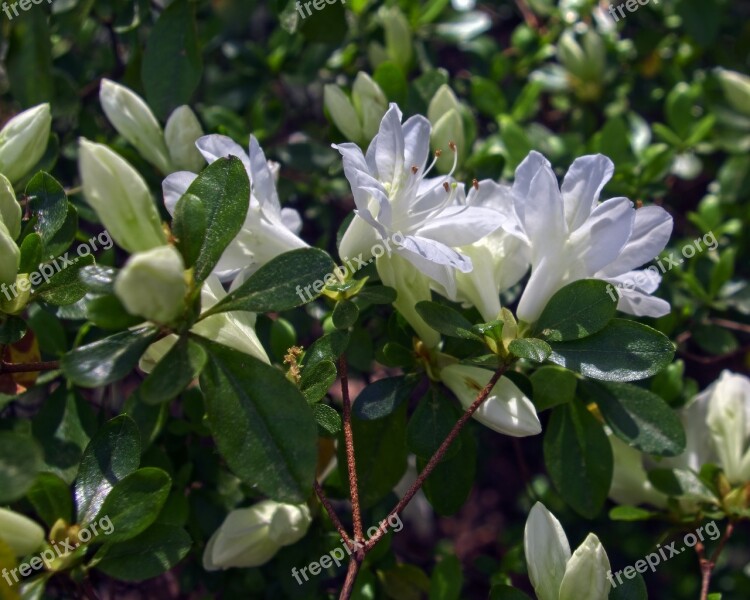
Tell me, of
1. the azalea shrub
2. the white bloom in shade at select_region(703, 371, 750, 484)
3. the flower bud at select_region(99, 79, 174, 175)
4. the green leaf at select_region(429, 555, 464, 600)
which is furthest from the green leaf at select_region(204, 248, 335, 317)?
the white bloom in shade at select_region(703, 371, 750, 484)

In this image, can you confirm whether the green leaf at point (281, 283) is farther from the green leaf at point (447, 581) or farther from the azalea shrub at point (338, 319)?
the green leaf at point (447, 581)

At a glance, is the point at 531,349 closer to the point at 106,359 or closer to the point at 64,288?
the point at 106,359

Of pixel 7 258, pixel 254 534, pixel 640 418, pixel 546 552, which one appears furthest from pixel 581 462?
pixel 7 258

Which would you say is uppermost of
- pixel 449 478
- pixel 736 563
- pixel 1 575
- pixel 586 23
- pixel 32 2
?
pixel 32 2

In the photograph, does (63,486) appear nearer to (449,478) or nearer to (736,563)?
(449,478)

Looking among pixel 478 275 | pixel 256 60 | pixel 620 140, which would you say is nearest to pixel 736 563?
pixel 620 140

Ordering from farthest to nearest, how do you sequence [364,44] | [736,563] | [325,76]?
[736,563]
[325,76]
[364,44]
